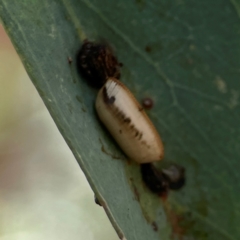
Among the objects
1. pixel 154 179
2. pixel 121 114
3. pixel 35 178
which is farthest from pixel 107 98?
pixel 35 178

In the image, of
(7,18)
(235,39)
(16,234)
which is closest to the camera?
(7,18)

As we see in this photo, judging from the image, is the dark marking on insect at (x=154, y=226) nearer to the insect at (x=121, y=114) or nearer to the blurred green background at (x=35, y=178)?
the insect at (x=121, y=114)

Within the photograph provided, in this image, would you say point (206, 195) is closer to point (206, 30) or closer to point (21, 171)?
point (206, 30)

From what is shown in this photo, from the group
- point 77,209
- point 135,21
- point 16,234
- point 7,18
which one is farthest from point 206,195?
point 16,234

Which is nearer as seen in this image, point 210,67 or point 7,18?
point 7,18

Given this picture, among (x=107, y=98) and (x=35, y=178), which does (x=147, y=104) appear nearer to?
(x=107, y=98)

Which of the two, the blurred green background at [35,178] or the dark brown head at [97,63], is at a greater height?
the dark brown head at [97,63]

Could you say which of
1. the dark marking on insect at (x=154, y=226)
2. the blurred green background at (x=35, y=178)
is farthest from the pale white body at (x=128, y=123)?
the blurred green background at (x=35, y=178)
